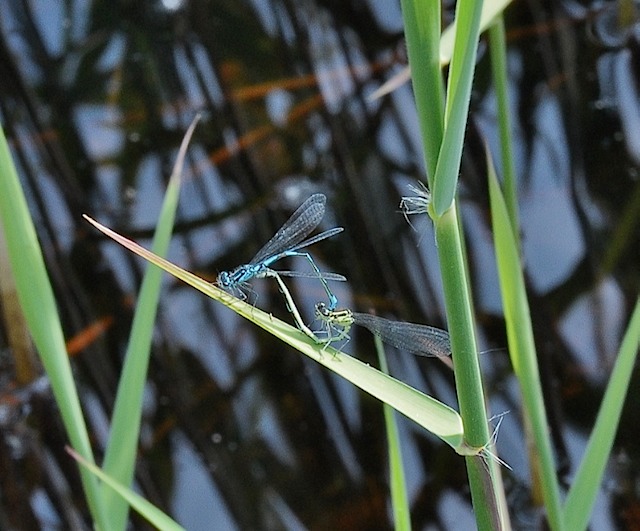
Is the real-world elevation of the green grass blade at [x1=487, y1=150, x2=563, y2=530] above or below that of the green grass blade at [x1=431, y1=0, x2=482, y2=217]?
below

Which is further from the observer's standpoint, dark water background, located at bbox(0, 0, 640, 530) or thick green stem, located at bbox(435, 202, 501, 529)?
dark water background, located at bbox(0, 0, 640, 530)

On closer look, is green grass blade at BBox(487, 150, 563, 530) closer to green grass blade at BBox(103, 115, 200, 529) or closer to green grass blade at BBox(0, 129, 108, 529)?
green grass blade at BBox(103, 115, 200, 529)

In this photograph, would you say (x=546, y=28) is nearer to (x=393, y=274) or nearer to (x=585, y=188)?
(x=585, y=188)

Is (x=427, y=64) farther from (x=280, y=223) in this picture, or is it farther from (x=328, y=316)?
(x=280, y=223)

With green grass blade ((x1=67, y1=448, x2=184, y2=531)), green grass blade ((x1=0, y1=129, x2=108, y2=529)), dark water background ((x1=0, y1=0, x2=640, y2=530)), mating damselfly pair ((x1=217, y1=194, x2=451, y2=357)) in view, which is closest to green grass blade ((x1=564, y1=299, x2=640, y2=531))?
mating damselfly pair ((x1=217, y1=194, x2=451, y2=357))

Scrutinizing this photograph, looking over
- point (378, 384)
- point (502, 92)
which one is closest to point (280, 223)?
point (502, 92)

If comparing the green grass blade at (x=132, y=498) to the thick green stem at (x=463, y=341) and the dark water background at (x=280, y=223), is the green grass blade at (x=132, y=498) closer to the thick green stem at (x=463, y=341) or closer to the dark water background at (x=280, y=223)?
the thick green stem at (x=463, y=341)

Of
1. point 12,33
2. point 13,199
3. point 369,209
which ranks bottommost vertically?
point 369,209

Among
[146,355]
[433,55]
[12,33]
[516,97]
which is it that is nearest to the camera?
[433,55]

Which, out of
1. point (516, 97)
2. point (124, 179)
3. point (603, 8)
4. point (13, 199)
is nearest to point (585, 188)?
point (516, 97)

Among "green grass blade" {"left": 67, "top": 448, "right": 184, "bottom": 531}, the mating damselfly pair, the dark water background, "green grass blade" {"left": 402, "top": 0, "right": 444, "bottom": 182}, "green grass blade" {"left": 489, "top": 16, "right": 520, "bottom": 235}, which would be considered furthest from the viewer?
the dark water background
